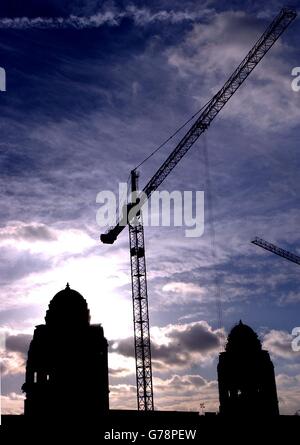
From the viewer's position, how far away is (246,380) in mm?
72125

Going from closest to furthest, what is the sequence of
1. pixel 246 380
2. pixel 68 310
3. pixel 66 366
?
1. pixel 66 366
2. pixel 68 310
3. pixel 246 380

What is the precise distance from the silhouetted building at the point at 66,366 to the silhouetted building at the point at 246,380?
1711 cm

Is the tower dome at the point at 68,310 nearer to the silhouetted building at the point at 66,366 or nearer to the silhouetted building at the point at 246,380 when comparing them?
the silhouetted building at the point at 66,366

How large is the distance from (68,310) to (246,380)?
24.9 metres

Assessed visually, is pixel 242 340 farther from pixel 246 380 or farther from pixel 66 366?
pixel 66 366

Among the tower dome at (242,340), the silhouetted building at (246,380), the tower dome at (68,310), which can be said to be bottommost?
the silhouetted building at (246,380)

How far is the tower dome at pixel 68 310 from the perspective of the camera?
64.6m

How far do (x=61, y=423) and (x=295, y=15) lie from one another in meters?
63.1

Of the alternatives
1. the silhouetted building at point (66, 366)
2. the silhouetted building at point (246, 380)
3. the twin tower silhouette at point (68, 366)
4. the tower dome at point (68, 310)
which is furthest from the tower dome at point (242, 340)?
the tower dome at point (68, 310)

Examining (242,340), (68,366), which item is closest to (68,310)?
(68,366)

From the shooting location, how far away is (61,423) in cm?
5903
